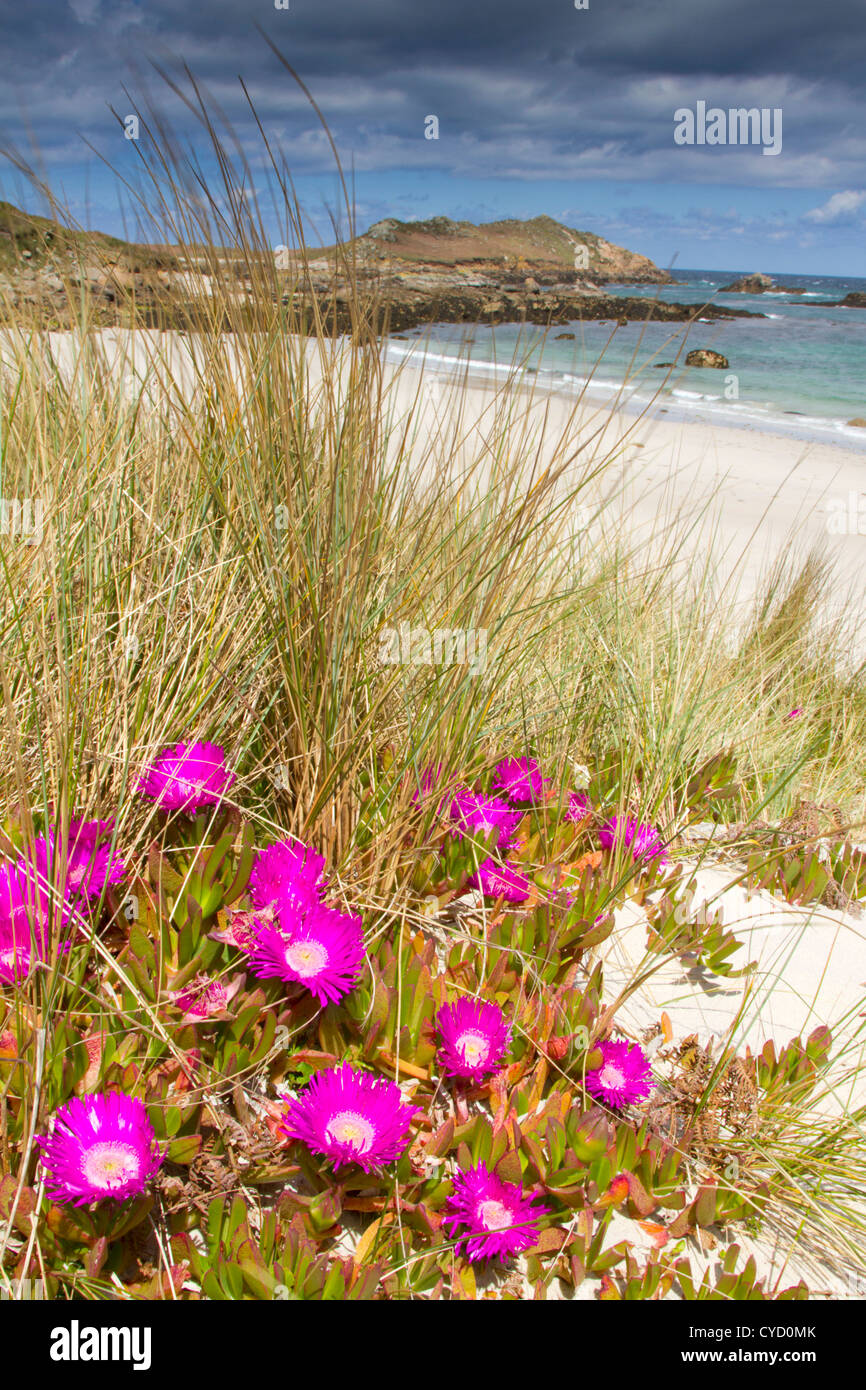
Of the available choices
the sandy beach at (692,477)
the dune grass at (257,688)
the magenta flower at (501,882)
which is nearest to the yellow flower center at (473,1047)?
the dune grass at (257,688)

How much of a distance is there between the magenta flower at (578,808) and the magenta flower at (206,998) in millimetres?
868

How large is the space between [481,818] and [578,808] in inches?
12.1

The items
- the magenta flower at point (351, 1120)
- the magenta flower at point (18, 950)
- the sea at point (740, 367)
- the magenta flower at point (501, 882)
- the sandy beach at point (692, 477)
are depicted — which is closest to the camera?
the magenta flower at point (351, 1120)

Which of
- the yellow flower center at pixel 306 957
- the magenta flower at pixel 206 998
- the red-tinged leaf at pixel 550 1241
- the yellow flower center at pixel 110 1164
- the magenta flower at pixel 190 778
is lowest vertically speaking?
the red-tinged leaf at pixel 550 1241

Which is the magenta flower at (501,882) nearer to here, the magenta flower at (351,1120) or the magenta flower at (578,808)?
the magenta flower at (578,808)

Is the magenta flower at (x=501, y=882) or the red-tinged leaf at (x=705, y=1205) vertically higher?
the magenta flower at (x=501, y=882)

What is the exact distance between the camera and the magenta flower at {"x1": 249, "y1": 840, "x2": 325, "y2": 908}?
4.52ft

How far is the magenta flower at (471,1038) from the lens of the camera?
1.31 metres

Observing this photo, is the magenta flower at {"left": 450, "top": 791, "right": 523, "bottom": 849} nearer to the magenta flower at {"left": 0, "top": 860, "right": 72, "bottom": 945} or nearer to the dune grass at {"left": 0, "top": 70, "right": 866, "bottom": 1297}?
the dune grass at {"left": 0, "top": 70, "right": 866, "bottom": 1297}

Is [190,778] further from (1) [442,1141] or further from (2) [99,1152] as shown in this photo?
(1) [442,1141]

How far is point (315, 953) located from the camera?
130 cm

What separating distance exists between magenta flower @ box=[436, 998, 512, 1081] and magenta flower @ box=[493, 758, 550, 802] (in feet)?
1.89

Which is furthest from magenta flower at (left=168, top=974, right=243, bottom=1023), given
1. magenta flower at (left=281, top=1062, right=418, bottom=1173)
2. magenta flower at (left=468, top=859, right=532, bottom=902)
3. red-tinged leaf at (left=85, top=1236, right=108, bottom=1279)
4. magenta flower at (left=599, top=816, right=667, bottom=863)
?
magenta flower at (left=599, top=816, right=667, bottom=863)

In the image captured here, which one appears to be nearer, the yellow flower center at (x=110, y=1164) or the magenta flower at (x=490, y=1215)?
the yellow flower center at (x=110, y=1164)
